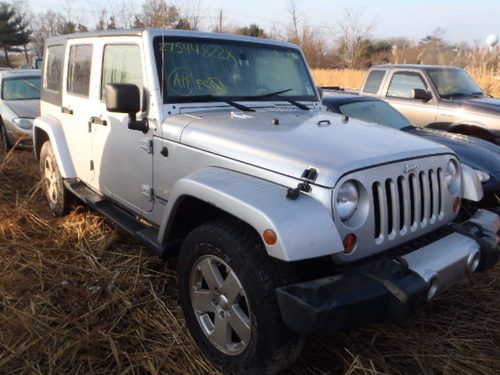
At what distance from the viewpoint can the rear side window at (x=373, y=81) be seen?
8562 mm

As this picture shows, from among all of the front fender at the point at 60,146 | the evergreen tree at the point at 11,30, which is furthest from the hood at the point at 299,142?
the evergreen tree at the point at 11,30

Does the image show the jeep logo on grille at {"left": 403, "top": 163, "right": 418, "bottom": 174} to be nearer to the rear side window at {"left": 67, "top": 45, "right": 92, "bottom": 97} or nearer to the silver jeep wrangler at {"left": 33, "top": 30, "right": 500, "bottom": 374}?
the silver jeep wrangler at {"left": 33, "top": 30, "right": 500, "bottom": 374}

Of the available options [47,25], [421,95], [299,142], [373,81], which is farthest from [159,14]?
[47,25]

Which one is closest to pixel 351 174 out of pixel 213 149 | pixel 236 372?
pixel 213 149

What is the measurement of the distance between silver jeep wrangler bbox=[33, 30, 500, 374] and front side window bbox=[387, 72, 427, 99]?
4704 mm

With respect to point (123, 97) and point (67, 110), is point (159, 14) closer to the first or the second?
point (67, 110)

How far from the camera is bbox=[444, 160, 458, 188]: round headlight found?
9.73 feet

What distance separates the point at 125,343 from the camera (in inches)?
114

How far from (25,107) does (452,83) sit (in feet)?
24.3

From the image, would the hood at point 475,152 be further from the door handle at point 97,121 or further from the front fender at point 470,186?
the door handle at point 97,121

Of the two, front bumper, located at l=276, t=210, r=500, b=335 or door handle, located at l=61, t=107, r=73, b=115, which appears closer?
front bumper, located at l=276, t=210, r=500, b=335

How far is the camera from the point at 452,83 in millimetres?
8031

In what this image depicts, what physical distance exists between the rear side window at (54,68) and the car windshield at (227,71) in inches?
79.6

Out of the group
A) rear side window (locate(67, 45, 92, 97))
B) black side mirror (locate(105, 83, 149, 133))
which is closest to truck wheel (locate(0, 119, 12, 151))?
rear side window (locate(67, 45, 92, 97))
